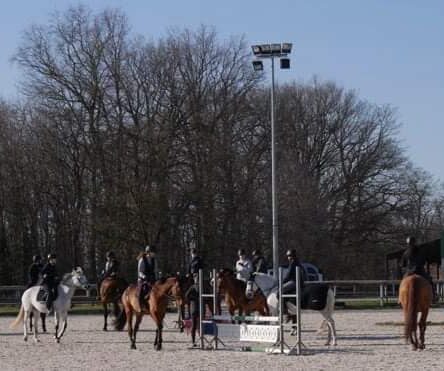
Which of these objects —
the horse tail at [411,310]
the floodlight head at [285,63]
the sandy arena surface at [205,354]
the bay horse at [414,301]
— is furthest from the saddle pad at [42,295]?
the floodlight head at [285,63]

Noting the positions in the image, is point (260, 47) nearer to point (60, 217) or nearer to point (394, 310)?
point (394, 310)

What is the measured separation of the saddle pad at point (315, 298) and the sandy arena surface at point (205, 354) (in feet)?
2.95

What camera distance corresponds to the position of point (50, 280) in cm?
2619

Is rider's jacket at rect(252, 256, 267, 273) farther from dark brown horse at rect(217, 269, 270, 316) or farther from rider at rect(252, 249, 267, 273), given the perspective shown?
dark brown horse at rect(217, 269, 270, 316)

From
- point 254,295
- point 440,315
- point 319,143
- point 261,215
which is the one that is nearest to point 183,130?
point 261,215

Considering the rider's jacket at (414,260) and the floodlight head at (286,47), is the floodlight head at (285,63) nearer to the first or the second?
the floodlight head at (286,47)

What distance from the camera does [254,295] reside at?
84.9 feet

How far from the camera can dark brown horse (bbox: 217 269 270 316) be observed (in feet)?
83.8

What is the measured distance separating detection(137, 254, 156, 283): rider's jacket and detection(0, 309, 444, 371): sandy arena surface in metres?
1.58

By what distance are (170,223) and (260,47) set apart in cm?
1753

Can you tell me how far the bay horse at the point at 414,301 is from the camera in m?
20.9

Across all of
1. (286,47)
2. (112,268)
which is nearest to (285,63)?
(286,47)

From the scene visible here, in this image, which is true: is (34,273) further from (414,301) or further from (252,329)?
(414,301)

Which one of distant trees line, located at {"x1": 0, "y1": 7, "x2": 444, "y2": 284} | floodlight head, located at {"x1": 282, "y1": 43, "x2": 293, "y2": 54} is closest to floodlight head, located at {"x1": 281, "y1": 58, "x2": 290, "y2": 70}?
floodlight head, located at {"x1": 282, "y1": 43, "x2": 293, "y2": 54}
